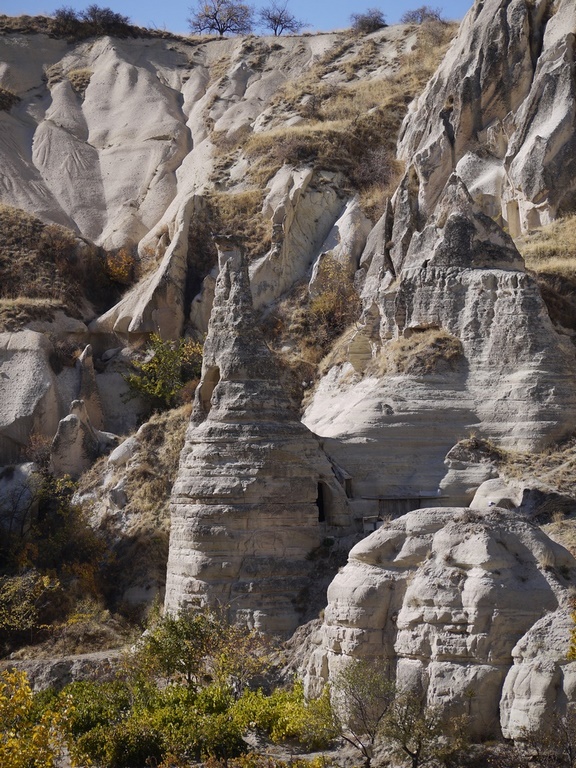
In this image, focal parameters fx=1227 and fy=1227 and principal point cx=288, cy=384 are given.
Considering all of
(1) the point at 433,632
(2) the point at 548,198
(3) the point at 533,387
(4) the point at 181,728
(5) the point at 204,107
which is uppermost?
(5) the point at 204,107

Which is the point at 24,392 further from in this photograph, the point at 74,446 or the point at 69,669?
the point at 69,669

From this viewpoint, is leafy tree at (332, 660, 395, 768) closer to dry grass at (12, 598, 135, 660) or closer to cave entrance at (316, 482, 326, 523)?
cave entrance at (316, 482, 326, 523)

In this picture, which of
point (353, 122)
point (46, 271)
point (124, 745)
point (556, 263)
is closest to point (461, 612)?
point (124, 745)

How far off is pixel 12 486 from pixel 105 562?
5.69 m

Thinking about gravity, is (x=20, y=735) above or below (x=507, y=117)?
below

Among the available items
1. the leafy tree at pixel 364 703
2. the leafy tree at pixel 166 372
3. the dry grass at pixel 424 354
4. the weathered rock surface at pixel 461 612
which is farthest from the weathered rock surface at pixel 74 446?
the leafy tree at pixel 364 703

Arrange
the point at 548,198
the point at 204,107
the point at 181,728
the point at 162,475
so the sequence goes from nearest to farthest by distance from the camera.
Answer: the point at 181,728
the point at 162,475
the point at 548,198
the point at 204,107

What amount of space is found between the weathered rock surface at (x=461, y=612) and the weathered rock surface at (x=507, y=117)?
23482 millimetres

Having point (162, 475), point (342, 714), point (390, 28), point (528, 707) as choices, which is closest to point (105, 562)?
point (162, 475)

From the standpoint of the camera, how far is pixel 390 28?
75000mm

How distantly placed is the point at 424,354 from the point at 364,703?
13.5 metres

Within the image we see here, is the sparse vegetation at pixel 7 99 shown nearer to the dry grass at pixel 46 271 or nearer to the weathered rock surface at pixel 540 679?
the dry grass at pixel 46 271

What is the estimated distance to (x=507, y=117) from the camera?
1917 inches

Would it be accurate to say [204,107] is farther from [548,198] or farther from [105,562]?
[105,562]
